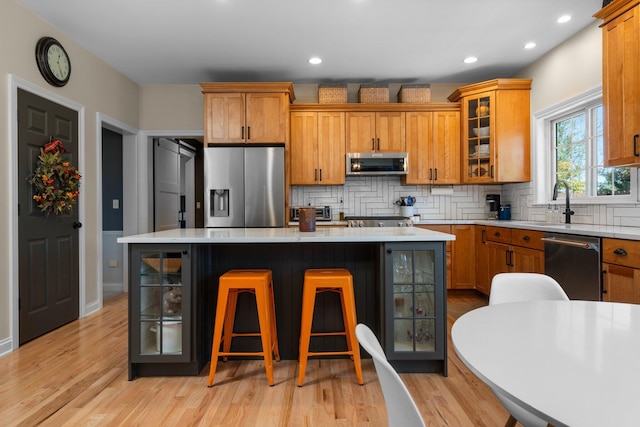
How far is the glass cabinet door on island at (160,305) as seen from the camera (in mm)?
2189

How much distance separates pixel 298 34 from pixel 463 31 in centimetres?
153

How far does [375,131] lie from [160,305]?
127 inches

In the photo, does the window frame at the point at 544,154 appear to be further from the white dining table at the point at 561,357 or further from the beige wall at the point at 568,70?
the white dining table at the point at 561,357

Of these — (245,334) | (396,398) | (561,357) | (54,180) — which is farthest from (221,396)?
(54,180)

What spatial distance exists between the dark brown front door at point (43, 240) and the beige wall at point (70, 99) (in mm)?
110

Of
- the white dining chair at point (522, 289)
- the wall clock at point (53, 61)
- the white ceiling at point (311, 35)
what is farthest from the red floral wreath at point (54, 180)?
the white dining chair at point (522, 289)

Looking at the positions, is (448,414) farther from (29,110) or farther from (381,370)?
(29,110)

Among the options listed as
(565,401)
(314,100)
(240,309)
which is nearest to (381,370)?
(565,401)

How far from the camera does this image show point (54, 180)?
304 cm

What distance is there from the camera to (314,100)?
477cm

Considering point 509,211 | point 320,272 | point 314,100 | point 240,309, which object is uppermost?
point 314,100

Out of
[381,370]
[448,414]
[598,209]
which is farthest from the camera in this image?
[598,209]

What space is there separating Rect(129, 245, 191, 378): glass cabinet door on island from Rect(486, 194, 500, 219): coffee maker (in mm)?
3942

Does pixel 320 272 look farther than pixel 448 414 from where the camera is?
Yes
